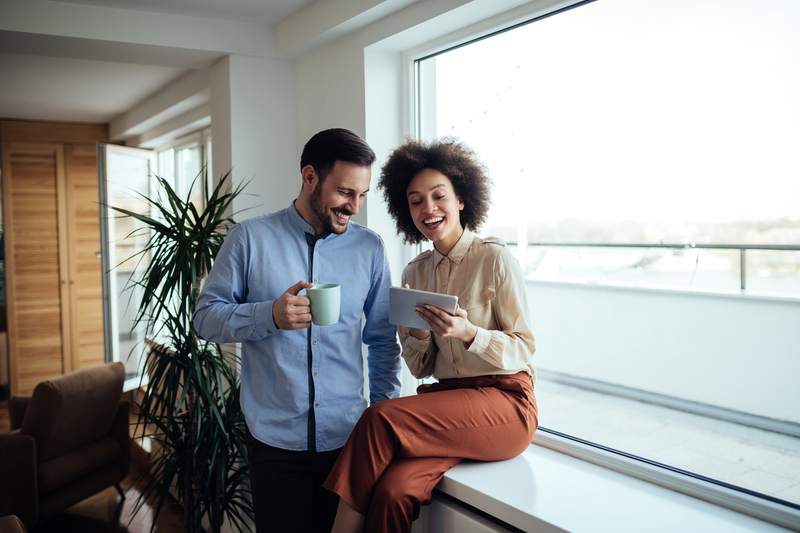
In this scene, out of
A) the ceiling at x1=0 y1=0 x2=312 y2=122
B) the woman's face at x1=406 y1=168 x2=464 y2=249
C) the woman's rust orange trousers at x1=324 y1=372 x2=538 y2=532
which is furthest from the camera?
the ceiling at x1=0 y1=0 x2=312 y2=122

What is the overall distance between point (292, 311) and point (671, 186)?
205 cm

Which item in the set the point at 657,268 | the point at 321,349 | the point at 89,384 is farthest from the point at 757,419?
the point at 89,384

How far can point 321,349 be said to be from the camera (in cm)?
180

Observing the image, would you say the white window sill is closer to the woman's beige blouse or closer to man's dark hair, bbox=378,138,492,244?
the woman's beige blouse

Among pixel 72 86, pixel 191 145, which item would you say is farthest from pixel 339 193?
pixel 72 86

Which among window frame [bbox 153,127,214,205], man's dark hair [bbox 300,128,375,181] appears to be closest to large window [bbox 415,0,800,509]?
man's dark hair [bbox 300,128,375,181]

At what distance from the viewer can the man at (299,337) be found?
1.76m

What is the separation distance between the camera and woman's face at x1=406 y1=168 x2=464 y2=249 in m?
1.86

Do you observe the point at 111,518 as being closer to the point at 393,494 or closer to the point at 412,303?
the point at 393,494

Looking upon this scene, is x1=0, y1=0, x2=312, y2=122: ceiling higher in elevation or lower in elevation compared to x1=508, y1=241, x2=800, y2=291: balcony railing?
higher

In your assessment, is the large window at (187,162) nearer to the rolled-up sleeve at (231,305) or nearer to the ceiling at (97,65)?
the ceiling at (97,65)

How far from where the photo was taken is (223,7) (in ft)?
9.52

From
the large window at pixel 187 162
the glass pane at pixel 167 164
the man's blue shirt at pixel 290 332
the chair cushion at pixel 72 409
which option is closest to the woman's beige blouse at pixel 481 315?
the man's blue shirt at pixel 290 332

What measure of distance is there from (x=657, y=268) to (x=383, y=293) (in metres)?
2.75
